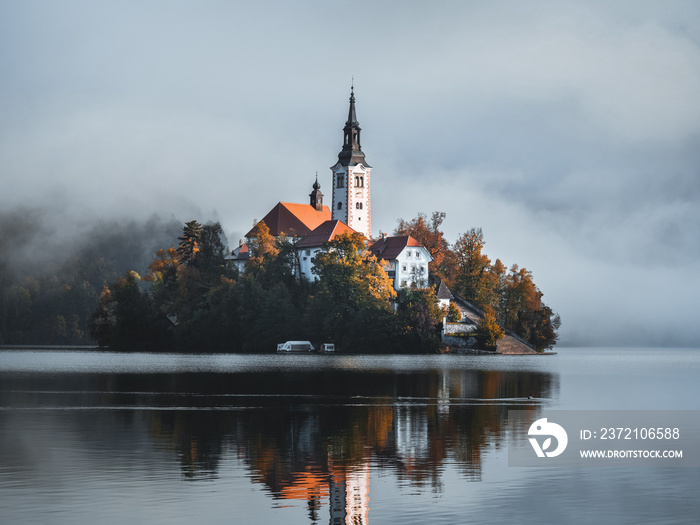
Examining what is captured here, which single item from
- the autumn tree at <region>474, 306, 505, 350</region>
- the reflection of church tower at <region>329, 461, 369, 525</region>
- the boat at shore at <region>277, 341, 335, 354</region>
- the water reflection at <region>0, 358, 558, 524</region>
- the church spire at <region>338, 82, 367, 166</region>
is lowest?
the reflection of church tower at <region>329, 461, 369, 525</region>

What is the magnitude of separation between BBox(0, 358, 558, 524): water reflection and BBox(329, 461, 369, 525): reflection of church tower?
0.02 meters

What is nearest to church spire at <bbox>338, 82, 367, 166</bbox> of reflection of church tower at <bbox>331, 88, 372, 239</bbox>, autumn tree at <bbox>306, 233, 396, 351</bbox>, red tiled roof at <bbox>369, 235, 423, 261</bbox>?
reflection of church tower at <bbox>331, 88, 372, 239</bbox>

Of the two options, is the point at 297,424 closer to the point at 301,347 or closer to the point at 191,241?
the point at 301,347

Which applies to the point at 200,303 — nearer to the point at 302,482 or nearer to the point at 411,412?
the point at 411,412

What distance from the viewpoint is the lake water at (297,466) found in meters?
16.0

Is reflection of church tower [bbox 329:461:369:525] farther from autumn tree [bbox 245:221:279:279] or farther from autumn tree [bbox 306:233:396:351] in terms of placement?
autumn tree [bbox 245:221:279:279]

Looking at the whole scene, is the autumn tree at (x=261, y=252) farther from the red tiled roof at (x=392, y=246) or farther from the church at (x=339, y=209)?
the red tiled roof at (x=392, y=246)

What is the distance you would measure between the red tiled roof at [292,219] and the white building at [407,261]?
552 inches

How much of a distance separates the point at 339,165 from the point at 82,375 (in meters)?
82.3

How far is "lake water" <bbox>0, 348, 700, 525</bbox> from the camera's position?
52.6ft

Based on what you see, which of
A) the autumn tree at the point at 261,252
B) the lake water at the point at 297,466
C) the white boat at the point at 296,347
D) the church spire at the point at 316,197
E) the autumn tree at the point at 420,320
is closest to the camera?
the lake water at the point at 297,466

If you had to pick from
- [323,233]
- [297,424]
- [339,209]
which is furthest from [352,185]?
[297,424]

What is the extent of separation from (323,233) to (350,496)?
99111 millimetres

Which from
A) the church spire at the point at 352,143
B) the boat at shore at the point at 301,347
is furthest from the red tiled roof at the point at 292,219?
the boat at shore at the point at 301,347
